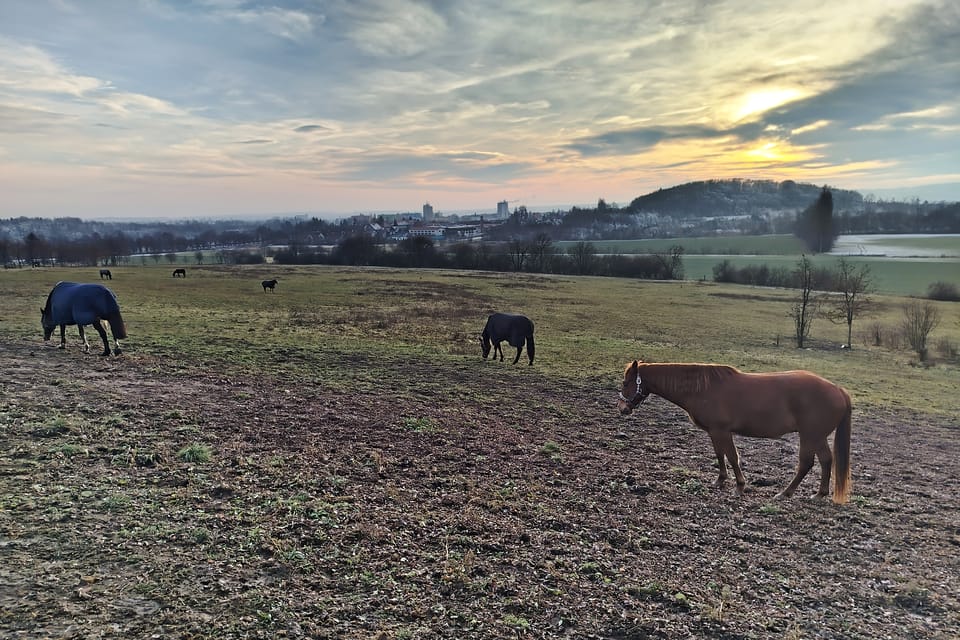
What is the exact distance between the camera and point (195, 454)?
24.9 feet

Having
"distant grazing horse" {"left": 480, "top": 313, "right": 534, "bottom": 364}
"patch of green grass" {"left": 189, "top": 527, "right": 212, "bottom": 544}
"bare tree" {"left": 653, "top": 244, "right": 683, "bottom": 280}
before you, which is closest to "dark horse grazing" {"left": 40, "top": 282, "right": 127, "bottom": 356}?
"patch of green grass" {"left": 189, "top": 527, "right": 212, "bottom": 544}

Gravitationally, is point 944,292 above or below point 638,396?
below

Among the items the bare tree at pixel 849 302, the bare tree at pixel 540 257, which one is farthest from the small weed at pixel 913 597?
the bare tree at pixel 540 257

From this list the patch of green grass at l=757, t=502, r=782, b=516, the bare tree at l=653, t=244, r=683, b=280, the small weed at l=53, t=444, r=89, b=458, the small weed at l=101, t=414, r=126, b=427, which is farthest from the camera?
the bare tree at l=653, t=244, r=683, b=280

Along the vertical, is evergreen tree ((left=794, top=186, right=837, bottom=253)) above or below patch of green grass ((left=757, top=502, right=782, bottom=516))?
above

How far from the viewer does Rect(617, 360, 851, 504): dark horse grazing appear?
24.2 feet

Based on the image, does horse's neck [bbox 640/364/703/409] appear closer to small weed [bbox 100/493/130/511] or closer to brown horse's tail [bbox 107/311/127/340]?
small weed [bbox 100/493/130/511]

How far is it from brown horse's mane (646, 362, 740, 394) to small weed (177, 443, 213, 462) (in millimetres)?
7041

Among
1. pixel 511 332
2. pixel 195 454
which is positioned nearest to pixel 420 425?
pixel 195 454

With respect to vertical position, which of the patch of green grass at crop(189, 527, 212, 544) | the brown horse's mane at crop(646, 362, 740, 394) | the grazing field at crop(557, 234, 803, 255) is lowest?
the patch of green grass at crop(189, 527, 212, 544)

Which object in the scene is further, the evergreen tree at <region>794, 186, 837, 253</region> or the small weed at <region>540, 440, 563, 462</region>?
the evergreen tree at <region>794, 186, 837, 253</region>

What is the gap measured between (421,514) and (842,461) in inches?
244

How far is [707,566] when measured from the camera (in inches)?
223

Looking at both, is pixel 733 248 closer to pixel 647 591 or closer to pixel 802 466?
pixel 802 466
